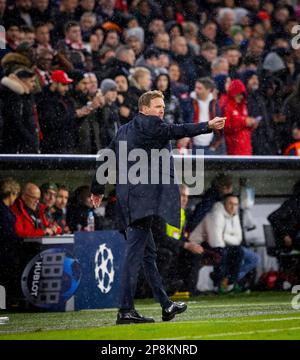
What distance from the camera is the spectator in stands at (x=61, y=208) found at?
45.5 ft

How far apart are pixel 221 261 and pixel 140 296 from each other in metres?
1.42

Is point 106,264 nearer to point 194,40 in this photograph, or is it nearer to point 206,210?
point 206,210

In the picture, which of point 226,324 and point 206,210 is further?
point 206,210

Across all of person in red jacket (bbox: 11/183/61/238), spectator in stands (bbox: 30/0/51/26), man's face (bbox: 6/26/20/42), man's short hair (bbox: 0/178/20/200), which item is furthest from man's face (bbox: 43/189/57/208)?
spectator in stands (bbox: 30/0/51/26)

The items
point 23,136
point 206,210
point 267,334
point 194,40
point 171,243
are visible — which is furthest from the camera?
point 194,40

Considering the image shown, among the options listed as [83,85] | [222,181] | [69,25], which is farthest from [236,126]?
[69,25]

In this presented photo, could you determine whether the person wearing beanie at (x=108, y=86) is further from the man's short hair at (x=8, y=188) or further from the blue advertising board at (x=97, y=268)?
the blue advertising board at (x=97, y=268)

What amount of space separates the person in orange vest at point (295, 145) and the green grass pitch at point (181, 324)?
3436mm

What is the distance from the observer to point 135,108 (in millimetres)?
15305

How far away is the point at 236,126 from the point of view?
15.8 m

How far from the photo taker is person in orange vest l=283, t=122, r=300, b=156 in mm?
16359

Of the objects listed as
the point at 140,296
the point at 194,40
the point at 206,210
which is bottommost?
the point at 140,296

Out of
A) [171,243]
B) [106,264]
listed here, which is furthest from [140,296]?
[106,264]

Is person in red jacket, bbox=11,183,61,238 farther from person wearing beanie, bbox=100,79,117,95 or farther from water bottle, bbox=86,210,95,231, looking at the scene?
person wearing beanie, bbox=100,79,117,95
